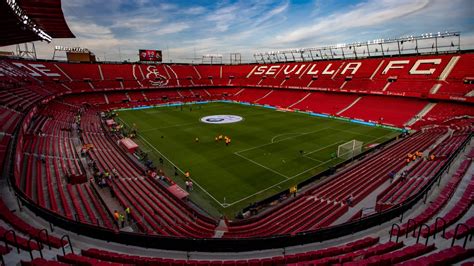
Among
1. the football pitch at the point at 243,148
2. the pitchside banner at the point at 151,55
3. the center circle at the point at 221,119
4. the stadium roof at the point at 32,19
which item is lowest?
the football pitch at the point at 243,148

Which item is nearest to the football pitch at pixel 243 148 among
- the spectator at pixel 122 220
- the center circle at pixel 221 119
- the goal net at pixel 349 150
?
the center circle at pixel 221 119

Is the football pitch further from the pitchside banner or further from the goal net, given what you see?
the pitchside banner

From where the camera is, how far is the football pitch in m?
20.0

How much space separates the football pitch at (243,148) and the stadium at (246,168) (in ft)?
0.64

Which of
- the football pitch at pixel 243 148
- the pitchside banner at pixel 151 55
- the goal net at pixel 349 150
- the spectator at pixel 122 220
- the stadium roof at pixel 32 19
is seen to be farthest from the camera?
the pitchside banner at pixel 151 55

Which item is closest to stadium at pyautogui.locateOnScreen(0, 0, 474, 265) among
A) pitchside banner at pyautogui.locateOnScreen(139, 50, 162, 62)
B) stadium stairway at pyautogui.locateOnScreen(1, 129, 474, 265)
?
stadium stairway at pyautogui.locateOnScreen(1, 129, 474, 265)

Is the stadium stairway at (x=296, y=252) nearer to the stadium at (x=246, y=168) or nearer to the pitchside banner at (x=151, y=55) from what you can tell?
the stadium at (x=246, y=168)

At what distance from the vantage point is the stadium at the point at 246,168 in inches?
371

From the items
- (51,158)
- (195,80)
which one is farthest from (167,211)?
(195,80)

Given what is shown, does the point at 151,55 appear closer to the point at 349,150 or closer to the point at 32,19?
the point at 32,19

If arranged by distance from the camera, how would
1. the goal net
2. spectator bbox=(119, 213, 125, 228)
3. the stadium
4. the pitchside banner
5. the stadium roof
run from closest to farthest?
the stadium < spectator bbox=(119, 213, 125, 228) < the stadium roof < the goal net < the pitchside banner

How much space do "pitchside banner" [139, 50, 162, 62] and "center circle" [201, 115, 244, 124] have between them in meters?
41.8

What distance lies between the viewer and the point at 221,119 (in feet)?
144

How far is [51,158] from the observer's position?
2053 cm
